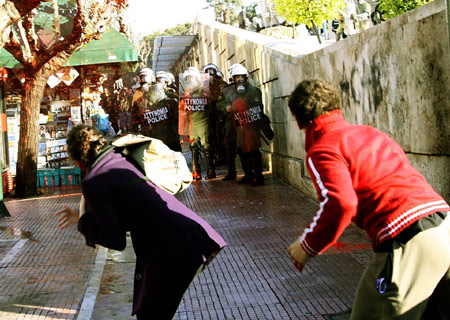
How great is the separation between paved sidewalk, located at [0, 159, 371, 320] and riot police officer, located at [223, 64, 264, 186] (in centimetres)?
205

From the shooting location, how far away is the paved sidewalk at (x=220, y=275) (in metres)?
4.96

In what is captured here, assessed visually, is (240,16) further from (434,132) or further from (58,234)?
(434,132)

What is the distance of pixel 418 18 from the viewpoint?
5590mm

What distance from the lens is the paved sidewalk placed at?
496 cm

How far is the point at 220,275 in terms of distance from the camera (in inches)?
232

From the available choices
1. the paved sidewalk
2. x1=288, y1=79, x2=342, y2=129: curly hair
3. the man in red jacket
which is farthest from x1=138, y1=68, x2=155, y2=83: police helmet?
the man in red jacket

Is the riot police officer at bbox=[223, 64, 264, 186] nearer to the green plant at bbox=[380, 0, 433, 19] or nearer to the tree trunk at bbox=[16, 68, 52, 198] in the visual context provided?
the tree trunk at bbox=[16, 68, 52, 198]

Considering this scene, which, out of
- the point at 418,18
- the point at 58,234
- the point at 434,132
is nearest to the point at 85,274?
the point at 58,234

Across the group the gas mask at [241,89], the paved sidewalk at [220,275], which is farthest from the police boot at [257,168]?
the paved sidewalk at [220,275]

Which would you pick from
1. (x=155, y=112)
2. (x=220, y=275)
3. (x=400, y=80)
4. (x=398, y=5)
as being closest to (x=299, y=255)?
(x=220, y=275)

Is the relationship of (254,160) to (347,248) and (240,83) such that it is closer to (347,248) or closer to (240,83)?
(240,83)

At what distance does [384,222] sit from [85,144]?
1.71 m

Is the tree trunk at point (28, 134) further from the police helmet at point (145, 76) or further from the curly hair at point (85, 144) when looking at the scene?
the curly hair at point (85, 144)

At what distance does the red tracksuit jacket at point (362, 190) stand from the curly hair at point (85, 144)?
4.28 feet
